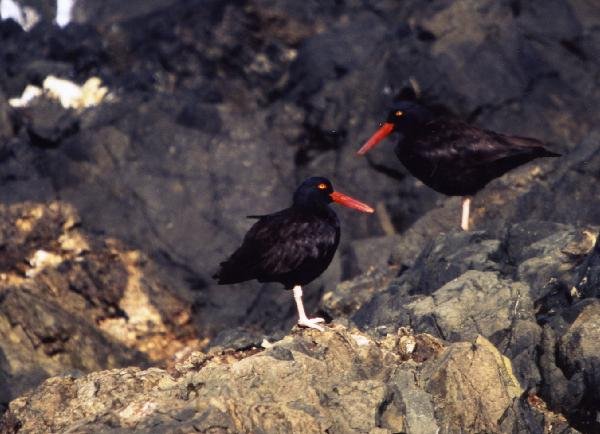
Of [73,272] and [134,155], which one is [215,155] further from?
[73,272]

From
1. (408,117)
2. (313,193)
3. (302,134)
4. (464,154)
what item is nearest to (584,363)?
(313,193)

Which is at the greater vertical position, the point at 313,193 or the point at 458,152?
the point at 313,193

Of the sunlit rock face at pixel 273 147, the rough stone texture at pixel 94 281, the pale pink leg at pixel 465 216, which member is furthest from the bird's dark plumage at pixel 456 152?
the rough stone texture at pixel 94 281

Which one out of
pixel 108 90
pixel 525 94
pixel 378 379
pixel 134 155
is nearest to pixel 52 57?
pixel 108 90

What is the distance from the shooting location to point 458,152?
1375 cm

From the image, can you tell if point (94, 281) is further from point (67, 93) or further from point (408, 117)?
point (67, 93)

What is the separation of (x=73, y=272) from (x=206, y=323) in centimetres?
249

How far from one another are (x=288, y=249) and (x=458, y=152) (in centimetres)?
355

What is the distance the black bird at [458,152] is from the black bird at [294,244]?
8.60ft

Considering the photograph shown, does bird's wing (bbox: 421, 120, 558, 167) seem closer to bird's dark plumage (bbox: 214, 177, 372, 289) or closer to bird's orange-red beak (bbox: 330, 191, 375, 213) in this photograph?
bird's orange-red beak (bbox: 330, 191, 375, 213)

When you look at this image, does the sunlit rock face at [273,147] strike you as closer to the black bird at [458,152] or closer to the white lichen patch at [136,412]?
the black bird at [458,152]

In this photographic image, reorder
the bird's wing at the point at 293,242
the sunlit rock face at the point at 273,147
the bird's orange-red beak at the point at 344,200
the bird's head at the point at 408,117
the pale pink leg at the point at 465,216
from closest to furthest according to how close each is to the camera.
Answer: the bird's wing at the point at 293,242 < the bird's orange-red beak at the point at 344,200 < the pale pink leg at the point at 465,216 < the bird's head at the point at 408,117 < the sunlit rock face at the point at 273,147

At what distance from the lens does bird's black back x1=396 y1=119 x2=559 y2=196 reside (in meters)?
13.7

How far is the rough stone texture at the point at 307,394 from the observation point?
7.81 meters
